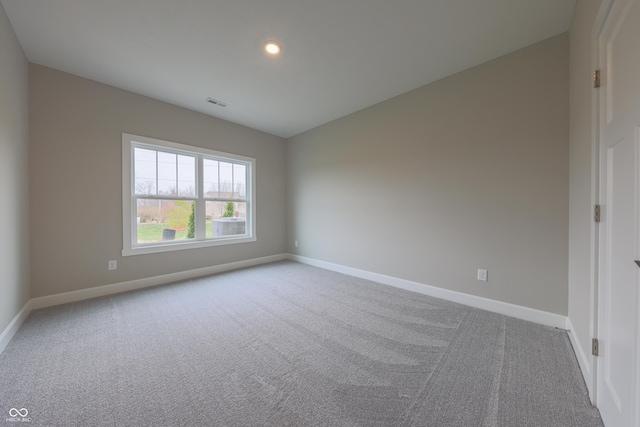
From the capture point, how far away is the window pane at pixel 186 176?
373 cm

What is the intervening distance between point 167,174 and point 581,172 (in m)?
4.68

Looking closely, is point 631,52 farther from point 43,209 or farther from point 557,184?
point 43,209

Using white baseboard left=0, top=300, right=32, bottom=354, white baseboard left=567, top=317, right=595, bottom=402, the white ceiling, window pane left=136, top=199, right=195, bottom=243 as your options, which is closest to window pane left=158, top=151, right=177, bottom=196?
window pane left=136, top=199, right=195, bottom=243

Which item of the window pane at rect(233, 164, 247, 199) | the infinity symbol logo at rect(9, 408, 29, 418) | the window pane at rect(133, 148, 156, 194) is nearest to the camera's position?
the infinity symbol logo at rect(9, 408, 29, 418)

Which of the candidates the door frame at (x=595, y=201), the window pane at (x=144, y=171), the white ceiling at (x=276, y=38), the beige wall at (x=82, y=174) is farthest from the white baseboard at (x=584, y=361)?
the window pane at (x=144, y=171)

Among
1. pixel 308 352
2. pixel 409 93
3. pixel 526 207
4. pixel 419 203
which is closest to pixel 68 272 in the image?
pixel 308 352

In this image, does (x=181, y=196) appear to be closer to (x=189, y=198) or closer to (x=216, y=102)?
(x=189, y=198)

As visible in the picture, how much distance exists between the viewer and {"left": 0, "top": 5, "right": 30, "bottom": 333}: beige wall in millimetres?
1892

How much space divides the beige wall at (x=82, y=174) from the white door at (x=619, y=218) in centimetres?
440

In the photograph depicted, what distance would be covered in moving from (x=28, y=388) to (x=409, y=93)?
4362mm

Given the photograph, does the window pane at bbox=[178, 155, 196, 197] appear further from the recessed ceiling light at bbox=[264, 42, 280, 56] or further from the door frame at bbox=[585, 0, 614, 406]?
the door frame at bbox=[585, 0, 614, 406]

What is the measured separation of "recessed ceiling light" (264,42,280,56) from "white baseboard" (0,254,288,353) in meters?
3.30

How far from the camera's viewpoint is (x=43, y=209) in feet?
8.61

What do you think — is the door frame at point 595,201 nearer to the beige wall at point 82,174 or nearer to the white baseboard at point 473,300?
the white baseboard at point 473,300
